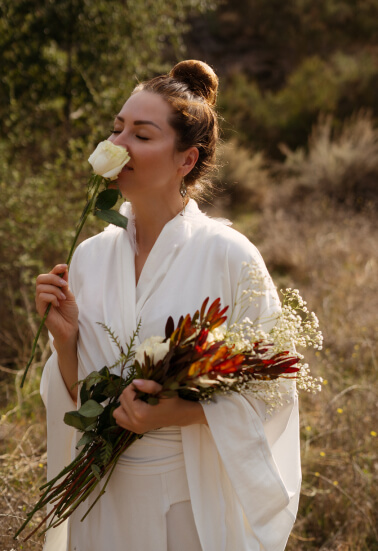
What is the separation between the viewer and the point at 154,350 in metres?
1.48

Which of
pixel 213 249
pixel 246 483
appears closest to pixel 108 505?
pixel 246 483

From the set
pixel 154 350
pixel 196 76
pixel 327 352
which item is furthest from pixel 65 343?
pixel 327 352

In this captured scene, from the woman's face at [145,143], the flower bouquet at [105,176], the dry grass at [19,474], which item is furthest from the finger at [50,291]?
the dry grass at [19,474]

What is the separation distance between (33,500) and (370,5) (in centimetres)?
1619

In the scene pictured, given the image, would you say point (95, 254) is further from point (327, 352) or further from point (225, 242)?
point (327, 352)

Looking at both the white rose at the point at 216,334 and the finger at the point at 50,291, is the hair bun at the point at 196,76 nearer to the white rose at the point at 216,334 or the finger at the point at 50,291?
the finger at the point at 50,291

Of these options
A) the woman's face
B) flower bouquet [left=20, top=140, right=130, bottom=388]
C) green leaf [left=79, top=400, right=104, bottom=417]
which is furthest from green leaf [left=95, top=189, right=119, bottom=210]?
green leaf [left=79, top=400, right=104, bottom=417]

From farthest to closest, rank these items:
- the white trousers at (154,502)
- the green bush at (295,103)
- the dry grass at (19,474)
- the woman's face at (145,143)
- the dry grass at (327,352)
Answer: the green bush at (295,103), the dry grass at (327,352), the dry grass at (19,474), the woman's face at (145,143), the white trousers at (154,502)

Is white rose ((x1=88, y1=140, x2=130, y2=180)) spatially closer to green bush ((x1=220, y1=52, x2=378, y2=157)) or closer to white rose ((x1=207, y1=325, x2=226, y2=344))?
white rose ((x1=207, y1=325, x2=226, y2=344))

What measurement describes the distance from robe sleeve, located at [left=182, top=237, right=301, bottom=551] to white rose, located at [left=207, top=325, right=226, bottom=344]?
0.22m

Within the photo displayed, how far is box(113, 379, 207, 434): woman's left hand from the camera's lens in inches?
58.7

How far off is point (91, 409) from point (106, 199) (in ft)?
1.99

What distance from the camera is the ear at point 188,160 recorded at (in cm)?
203

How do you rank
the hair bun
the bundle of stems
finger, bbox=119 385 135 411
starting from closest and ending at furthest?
1. the bundle of stems
2. finger, bbox=119 385 135 411
3. the hair bun
